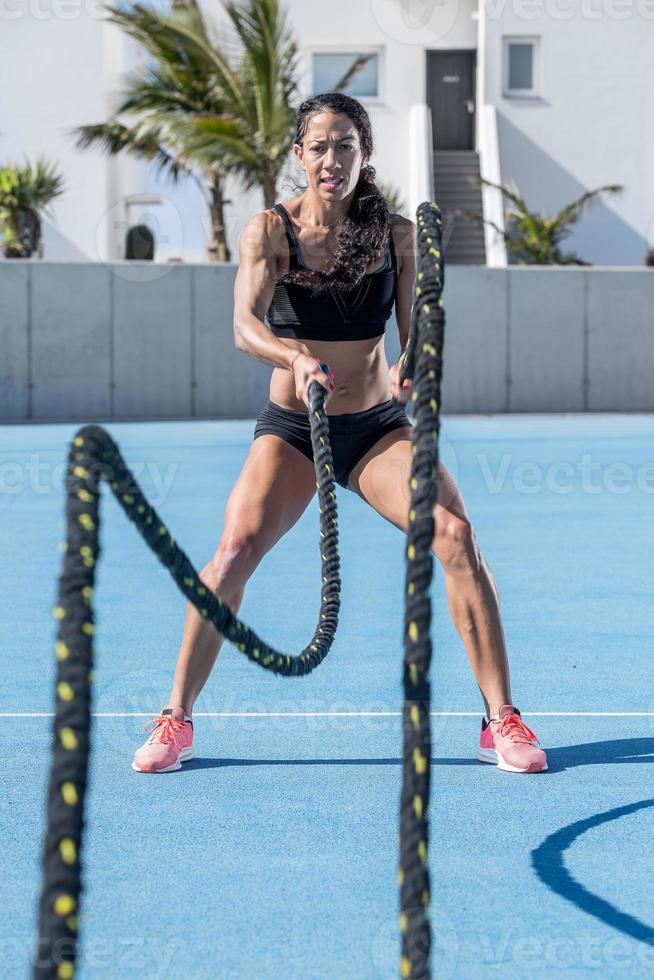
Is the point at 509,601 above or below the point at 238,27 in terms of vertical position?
below

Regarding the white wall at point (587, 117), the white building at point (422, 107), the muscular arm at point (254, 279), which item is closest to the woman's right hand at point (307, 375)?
the muscular arm at point (254, 279)

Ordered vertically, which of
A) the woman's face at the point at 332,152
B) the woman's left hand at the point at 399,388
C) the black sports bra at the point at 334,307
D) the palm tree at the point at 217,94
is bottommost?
the woman's left hand at the point at 399,388

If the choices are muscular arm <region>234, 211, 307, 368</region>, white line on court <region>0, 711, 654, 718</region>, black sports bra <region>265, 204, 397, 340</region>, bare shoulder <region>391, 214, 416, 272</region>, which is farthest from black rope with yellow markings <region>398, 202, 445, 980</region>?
white line on court <region>0, 711, 654, 718</region>

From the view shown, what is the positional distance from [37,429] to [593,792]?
15.0 meters

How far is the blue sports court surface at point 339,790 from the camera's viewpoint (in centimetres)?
278

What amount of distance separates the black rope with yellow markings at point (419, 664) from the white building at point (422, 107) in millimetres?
21350

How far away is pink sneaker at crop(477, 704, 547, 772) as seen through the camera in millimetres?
3916

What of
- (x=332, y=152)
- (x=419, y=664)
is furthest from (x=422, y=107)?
(x=419, y=664)

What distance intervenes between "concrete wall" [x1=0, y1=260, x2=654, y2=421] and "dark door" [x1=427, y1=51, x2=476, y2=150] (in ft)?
25.7

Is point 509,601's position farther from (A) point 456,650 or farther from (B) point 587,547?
(B) point 587,547

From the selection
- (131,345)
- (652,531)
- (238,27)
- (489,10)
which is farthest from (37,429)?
(489,10)

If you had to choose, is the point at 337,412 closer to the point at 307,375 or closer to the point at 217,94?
the point at 307,375

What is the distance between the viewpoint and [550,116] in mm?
24219

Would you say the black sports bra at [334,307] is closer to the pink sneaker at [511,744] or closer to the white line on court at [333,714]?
the pink sneaker at [511,744]
